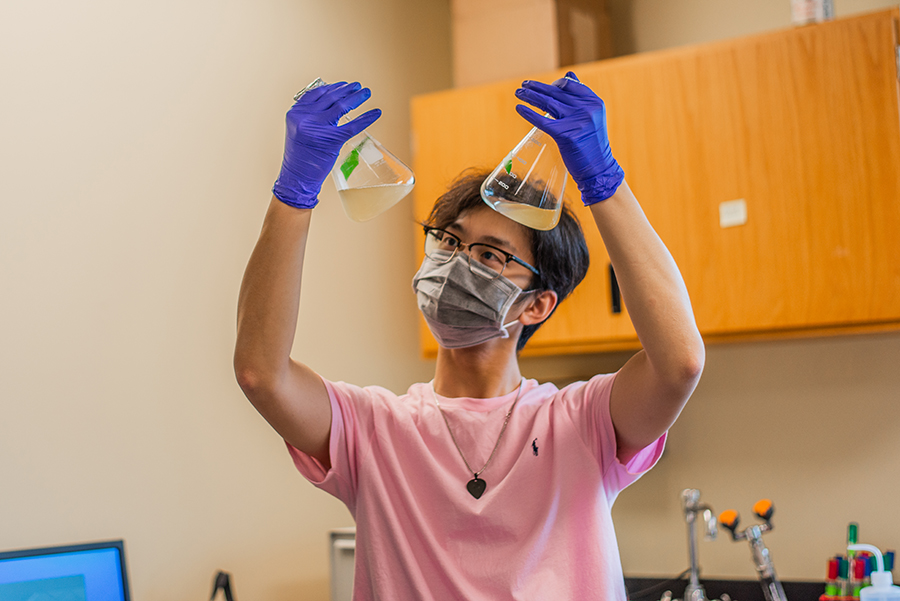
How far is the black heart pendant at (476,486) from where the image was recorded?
1142 mm

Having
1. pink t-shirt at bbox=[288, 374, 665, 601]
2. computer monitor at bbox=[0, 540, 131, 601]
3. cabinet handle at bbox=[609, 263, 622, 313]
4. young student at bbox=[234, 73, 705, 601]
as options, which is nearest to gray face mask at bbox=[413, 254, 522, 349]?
young student at bbox=[234, 73, 705, 601]

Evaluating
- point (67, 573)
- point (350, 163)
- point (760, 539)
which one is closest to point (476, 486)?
point (350, 163)

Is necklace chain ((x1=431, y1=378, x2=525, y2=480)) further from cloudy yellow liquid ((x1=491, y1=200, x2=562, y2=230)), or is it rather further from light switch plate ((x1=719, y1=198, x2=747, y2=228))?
light switch plate ((x1=719, y1=198, x2=747, y2=228))

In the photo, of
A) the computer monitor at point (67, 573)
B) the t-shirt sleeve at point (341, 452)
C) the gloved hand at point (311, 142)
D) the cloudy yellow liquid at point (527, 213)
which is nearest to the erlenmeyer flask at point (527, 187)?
the cloudy yellow liquid at point (527, 213)

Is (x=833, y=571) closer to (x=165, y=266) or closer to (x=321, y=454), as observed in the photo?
(x=321, y=454)

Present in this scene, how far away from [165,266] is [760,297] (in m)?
1.50

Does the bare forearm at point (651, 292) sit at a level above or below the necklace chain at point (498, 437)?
above

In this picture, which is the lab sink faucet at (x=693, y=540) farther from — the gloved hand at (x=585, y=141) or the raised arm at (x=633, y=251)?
the gloved hand at (x=585, y=141)

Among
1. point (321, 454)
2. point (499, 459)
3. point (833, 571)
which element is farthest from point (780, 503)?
point (321, 454)

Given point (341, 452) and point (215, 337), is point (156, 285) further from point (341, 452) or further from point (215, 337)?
point (341, 452)

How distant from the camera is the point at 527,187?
3.71 ft

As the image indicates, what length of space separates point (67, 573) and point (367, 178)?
3.12ft

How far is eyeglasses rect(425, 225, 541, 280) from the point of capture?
124 cm

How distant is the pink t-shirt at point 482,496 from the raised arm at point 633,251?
0.48 ft
